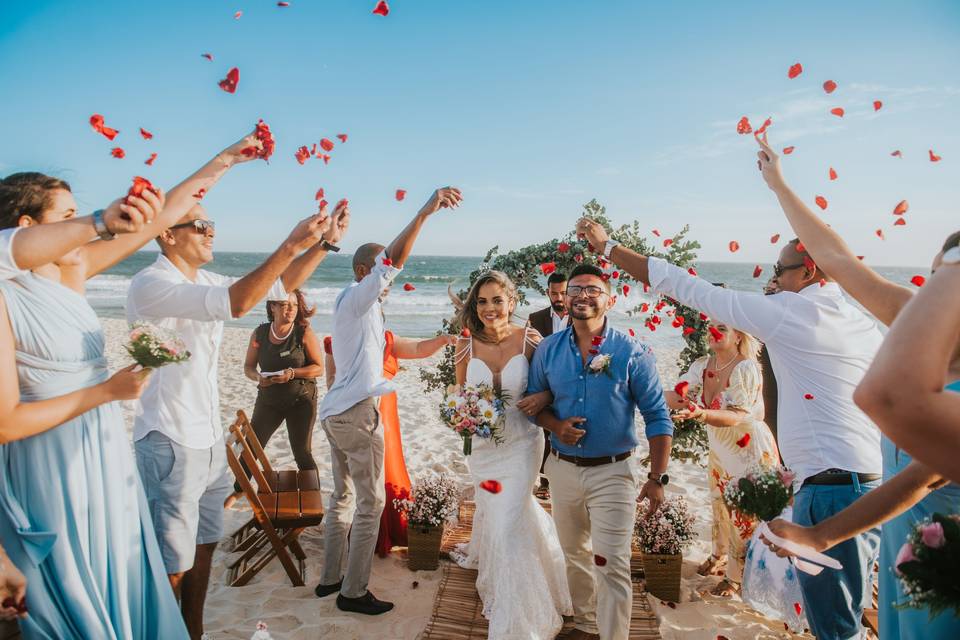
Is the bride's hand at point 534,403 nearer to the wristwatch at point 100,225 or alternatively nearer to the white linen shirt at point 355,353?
the white linen shirt at point 355,353

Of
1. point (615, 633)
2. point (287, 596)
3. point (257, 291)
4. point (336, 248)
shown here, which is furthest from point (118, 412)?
point (615, 633)

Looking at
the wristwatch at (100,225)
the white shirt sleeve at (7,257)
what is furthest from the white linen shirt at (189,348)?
the white shirt sleeve at (7,257)

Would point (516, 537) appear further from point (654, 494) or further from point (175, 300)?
point (175, 300)

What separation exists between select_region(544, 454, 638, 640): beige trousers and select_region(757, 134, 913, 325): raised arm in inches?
81.2

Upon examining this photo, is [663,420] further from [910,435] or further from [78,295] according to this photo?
[78,295]

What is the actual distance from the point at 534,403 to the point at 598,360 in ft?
2.05

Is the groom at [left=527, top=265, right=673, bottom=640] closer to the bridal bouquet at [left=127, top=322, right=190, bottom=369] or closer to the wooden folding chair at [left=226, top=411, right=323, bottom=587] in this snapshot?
the wooden folding chair at [left=226, top=411, right=323, bottom=587]

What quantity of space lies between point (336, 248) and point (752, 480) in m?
2.64

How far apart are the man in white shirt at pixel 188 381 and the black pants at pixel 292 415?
9.70 ft

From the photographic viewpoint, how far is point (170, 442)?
3.33 m

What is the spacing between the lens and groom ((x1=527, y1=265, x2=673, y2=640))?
3973 mm

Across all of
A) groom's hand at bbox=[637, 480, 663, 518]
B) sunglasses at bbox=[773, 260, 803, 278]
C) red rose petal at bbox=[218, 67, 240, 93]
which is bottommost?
groom's hand at bbox=[637, 480, 663, 518]

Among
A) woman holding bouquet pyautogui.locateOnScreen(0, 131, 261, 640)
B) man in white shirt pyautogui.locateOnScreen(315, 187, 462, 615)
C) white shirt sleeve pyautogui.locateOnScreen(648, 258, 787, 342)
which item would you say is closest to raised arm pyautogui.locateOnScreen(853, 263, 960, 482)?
white shirt sleeve pyautogui.locateOnScreen(648, 258, 787, 342)

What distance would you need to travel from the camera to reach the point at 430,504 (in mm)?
5465
